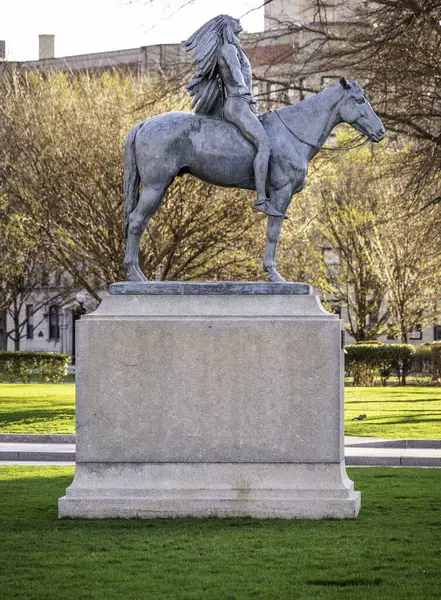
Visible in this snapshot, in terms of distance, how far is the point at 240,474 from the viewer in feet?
34.2

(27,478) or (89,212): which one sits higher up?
(89,212)

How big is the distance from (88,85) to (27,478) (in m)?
18.3

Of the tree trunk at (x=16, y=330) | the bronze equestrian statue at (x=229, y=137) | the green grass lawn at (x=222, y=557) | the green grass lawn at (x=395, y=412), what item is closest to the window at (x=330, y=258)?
the tree trunk at (x=16, y=330)

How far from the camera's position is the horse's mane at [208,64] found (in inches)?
436

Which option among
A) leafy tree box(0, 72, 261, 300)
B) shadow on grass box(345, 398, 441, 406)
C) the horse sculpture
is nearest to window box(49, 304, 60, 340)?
leafy tree box(0, 72, 261, 300)

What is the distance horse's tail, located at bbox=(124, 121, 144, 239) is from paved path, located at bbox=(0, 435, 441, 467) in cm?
596

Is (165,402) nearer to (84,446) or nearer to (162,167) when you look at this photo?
(84,446)

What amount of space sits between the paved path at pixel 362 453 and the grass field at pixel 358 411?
2.51 ft

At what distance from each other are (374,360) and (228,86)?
Answer: 2681 cm

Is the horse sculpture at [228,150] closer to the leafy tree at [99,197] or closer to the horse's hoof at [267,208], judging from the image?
the horse's hoof at [267,208]

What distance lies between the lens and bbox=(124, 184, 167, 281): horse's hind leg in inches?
437

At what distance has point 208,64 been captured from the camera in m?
11.1

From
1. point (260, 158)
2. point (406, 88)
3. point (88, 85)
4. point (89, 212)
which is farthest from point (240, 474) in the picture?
point (88, 85)

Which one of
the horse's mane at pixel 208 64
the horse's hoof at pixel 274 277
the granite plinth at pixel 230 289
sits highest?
the horse's mane at pixel 208 64
